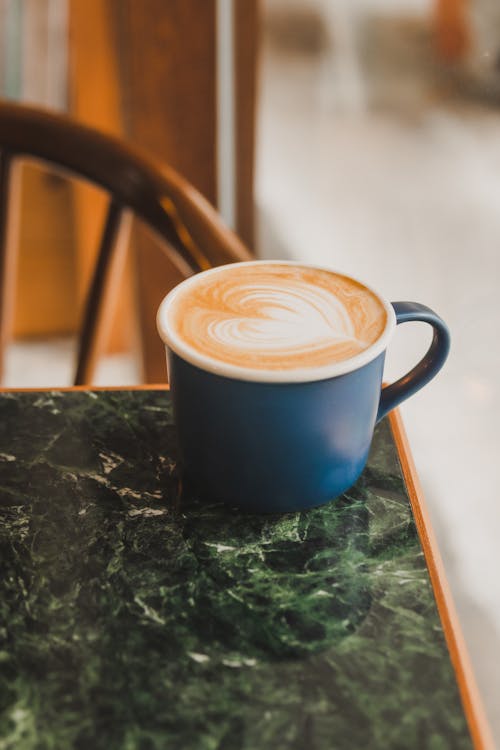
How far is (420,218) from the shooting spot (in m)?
2.29

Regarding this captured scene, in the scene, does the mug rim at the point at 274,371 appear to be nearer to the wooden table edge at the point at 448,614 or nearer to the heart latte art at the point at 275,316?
the heart latte art at the point at 275,316

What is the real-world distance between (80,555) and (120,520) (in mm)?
36

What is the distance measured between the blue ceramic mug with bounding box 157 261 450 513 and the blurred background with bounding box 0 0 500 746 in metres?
0.76

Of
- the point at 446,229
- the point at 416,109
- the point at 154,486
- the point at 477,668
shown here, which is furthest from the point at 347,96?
the point at 154,486

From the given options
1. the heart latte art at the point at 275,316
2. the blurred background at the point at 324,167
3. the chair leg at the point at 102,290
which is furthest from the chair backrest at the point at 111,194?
the blurred background at the point at 324,167

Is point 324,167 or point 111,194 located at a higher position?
point 111,194

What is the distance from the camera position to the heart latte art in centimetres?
46

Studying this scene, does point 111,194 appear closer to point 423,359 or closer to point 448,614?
point 423,359

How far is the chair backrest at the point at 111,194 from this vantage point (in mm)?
767

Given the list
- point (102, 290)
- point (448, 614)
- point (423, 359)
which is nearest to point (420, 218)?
point (102, 290)

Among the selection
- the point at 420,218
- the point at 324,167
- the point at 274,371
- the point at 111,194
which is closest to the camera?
the point at 274,371

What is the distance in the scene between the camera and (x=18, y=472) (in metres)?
0.54

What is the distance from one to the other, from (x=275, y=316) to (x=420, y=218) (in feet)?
6.23

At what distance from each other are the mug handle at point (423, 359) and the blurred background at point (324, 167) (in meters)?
0.75
